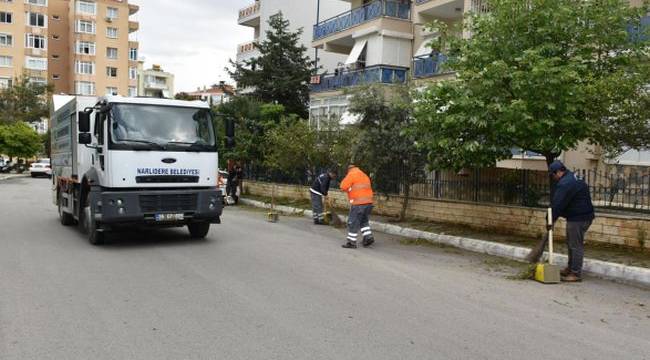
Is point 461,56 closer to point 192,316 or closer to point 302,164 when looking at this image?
point 192,316

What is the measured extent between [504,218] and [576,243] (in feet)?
13.4

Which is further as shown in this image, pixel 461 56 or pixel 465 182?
pixel 465 182

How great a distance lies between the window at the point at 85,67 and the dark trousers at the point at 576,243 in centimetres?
7144

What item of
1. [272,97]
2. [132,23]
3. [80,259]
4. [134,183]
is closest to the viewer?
[80,259]

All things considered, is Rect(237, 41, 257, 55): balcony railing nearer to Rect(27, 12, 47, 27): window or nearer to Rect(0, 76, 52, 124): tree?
Rect(0, 76, 52, 124): tree

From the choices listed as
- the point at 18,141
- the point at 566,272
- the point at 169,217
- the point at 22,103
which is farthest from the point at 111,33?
the point at 566,272

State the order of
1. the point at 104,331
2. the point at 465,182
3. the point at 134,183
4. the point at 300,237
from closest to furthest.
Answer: the point at 104,331
the point at 134,183
the point at 300,237
the point at 465,182

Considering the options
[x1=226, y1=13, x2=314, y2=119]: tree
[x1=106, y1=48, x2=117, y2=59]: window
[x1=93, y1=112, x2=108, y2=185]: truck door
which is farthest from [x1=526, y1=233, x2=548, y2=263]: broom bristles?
[x1=106, y1=48, x2=117, y2=59]: window

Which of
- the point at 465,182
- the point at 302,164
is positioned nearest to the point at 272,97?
the point at 302,164

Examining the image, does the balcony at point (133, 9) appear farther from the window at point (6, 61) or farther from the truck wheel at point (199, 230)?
the truck wheel at point (199, 230)

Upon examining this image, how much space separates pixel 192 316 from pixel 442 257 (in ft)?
19.1

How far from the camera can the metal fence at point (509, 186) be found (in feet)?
34.7

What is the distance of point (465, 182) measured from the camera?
45.7 ft

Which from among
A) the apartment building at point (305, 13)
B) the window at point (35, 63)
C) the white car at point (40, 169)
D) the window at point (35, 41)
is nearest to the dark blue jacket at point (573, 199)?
the apartment building at point (305, 13)
